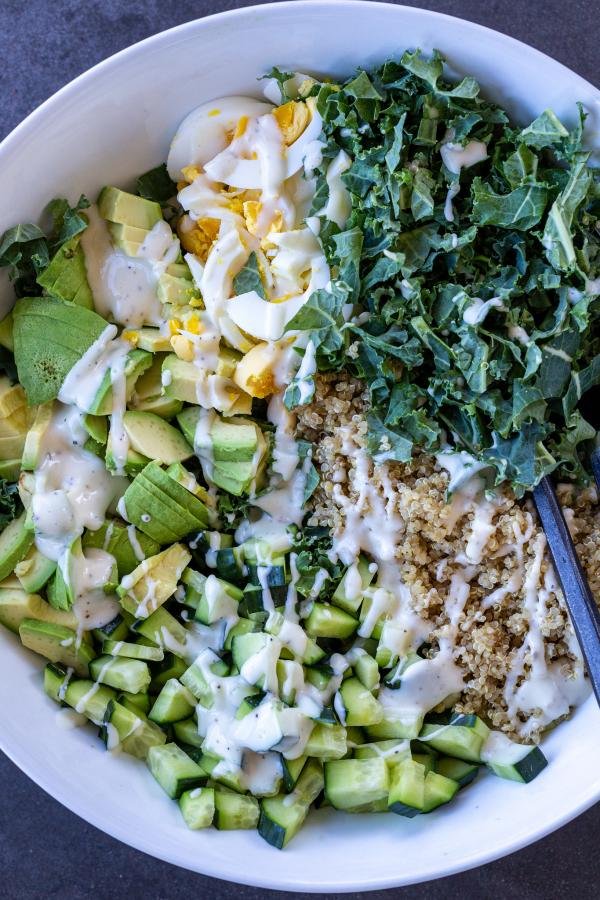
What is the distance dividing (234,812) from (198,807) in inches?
3.2

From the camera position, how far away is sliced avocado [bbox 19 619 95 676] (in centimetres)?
197

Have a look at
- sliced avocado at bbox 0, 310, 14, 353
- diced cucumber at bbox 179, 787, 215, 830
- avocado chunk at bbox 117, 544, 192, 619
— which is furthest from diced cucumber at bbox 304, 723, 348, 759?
sliced avocado at bbox 0, 310, 14, 353

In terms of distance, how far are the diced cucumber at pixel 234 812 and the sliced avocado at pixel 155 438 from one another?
75cm

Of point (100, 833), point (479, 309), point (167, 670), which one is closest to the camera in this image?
point (479, 309)

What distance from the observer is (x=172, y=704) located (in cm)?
199

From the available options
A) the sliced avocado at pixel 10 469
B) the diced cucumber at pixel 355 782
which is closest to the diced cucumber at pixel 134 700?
the diced cucumber at pixel 355 782

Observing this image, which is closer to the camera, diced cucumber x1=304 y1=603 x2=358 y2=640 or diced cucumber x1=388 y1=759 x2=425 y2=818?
diced cucumber x1=388 y1=759 x2=425 y2=818

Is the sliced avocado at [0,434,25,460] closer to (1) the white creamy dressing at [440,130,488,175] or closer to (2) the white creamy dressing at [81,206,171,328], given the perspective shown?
(2) the white creamy dressing at [81,206,171,328]

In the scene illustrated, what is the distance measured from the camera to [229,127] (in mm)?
2027

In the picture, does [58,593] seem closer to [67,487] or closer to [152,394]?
[67,487]

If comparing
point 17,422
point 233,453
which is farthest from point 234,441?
point 17,422

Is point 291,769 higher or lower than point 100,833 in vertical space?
higher

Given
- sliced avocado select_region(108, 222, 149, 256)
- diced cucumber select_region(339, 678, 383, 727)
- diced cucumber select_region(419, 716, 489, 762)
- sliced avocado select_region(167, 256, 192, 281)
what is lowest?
A: diced cucumber select_region(419, 716, 489, 762)

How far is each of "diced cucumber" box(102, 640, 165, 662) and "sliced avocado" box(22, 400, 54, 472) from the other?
0.44 metres
